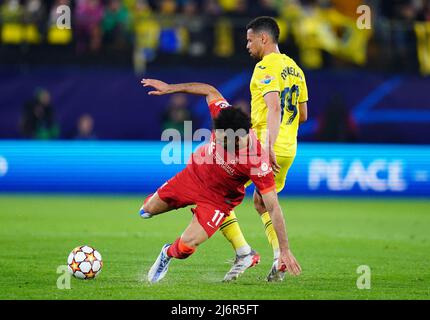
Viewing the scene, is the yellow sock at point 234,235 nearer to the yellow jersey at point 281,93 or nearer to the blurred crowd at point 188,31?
the yellow jersey at point 281,93

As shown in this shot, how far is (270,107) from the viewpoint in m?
9.66

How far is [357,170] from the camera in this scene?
19.9m

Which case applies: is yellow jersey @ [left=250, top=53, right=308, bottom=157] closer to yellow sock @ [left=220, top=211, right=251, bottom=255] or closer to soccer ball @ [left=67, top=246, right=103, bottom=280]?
yellow sock @ [left=220, top=211, right=251, bottom=255]

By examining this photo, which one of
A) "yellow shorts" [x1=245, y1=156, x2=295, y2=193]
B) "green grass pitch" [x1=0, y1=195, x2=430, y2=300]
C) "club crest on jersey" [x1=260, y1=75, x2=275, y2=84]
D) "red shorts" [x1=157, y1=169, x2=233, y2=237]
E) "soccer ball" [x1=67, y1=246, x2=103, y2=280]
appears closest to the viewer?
"green grass pitch" [x1=0, y1=195, x2=430, y2=300]

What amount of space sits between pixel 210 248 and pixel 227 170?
10.6ft

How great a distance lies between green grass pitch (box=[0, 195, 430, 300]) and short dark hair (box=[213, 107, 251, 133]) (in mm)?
1452

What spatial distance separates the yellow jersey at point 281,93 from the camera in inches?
388

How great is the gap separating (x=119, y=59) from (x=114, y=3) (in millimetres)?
1208

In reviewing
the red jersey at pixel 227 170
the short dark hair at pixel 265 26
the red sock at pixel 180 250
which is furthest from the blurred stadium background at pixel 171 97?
the red sock at pixel 180 250

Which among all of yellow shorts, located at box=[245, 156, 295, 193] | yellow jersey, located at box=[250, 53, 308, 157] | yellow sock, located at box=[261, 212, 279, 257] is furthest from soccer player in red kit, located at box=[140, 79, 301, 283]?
yellow shorts, located at box=[245, 156, 295, 193]

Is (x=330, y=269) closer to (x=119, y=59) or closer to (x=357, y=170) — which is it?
(x=357, y=170)

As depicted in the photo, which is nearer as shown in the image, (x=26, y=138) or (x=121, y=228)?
(x=121, y=228)

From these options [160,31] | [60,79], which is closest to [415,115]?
[160,31]

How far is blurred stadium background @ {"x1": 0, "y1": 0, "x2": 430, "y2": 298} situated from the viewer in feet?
65.0
